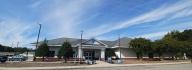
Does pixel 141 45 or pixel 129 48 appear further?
pixel 129 48

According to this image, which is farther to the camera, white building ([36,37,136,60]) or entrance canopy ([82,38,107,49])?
→ entrance canopy ([82,38,107,49])

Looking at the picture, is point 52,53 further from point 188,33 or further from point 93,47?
point 188,33

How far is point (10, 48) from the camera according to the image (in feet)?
447

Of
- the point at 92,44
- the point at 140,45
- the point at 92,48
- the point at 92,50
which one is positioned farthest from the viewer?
the point at 92,50

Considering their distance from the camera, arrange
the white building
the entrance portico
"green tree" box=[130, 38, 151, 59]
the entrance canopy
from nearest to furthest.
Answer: the white building, "green tree" box=[130, 38, 151, 59], the entrance portico, the entrance canopy

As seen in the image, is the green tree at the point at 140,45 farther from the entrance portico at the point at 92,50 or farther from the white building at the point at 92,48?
the entrance portico at the point at 92,50

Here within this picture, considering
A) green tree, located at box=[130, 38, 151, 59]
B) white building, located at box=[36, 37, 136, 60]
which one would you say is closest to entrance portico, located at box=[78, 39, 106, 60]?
white building, located at box=[36, 37, 136, 60]

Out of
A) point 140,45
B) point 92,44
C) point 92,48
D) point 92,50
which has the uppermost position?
point 92,44

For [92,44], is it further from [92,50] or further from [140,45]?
[140,45]

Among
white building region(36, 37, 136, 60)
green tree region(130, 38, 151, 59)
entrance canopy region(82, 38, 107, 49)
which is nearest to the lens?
white building region(36, 37, 136, 60)

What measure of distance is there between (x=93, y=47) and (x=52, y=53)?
928cm

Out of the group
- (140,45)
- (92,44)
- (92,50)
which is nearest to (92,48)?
(92,44)

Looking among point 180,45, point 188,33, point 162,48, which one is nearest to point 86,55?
point 162,48

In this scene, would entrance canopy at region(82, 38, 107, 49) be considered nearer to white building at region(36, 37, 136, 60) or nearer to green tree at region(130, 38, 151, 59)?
white building at region(36, 37, 136, 60)
